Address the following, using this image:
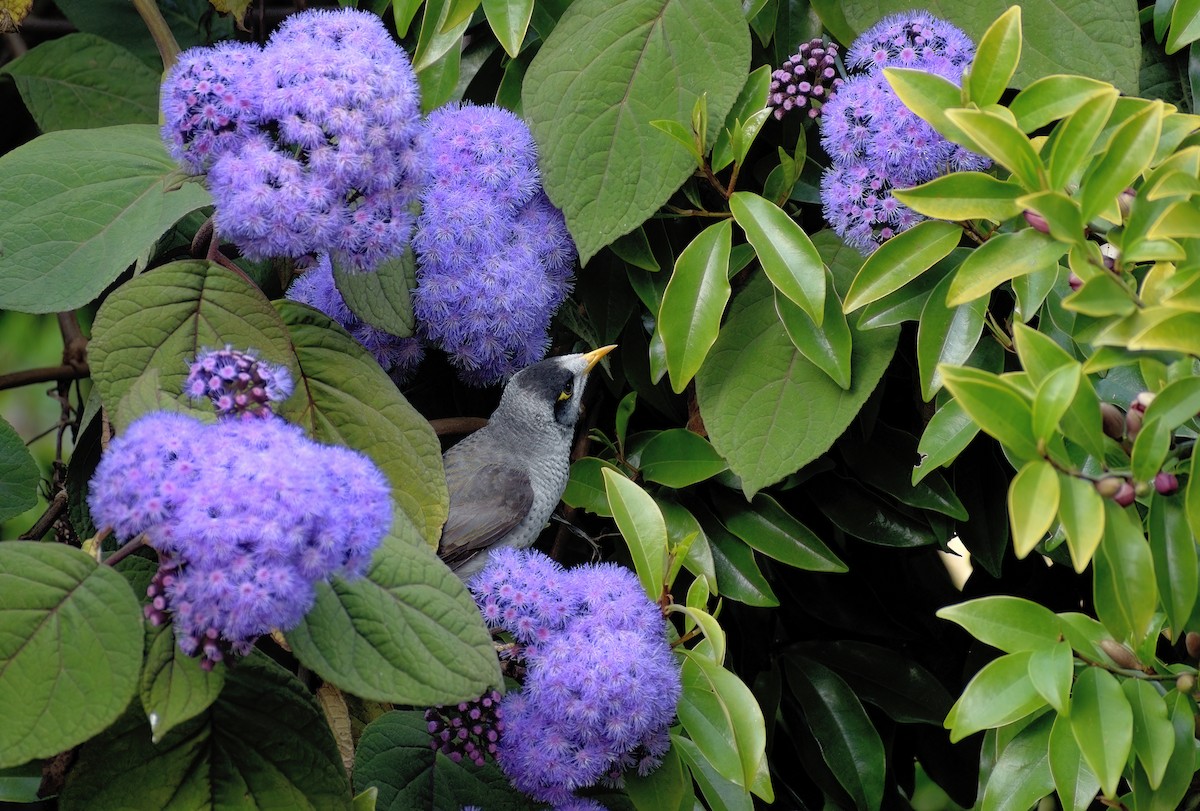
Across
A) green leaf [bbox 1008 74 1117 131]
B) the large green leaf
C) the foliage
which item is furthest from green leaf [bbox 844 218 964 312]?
the large green leaf

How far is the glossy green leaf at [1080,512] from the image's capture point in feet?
2.44

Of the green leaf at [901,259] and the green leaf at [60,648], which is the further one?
the green leaf at [901,259]

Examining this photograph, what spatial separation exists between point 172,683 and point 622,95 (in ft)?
2.27

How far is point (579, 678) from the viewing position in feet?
3.25

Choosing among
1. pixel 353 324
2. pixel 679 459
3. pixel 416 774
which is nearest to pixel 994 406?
pixel 679 459

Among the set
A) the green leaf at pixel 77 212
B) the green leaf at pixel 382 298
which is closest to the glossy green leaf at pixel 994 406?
the green leaf at pixel 382 298

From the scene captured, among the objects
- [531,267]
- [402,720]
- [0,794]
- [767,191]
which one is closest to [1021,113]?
[767,191]

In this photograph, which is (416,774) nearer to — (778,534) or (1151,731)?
(778,534)

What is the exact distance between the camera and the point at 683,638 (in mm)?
1098

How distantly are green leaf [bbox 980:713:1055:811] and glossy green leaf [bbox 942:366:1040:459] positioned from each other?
0.36 metres

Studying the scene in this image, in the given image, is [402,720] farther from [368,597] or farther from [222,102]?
[222,102]

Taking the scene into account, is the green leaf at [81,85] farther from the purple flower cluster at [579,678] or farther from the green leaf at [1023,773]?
the green leaf at [1023,773]

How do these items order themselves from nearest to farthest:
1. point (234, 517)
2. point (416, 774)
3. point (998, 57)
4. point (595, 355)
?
point (234, 517) < point (998, 57) < point (416, 774) < point (595, 355)

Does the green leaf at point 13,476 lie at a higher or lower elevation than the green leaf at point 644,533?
lower
